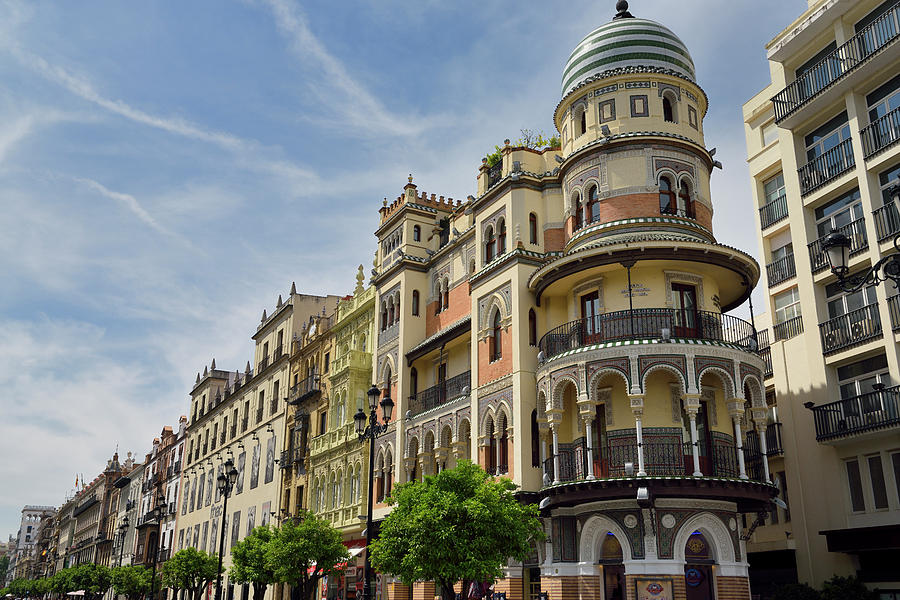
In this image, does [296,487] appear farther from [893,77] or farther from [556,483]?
[893,77]

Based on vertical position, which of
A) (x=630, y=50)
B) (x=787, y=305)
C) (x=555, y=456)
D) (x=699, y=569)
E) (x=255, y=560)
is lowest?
(x=699, y=569)

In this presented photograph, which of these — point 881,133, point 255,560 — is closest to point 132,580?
point 255,560

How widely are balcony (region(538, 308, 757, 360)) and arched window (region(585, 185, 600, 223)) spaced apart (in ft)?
12.3

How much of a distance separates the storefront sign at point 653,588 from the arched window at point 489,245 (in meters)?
12.9

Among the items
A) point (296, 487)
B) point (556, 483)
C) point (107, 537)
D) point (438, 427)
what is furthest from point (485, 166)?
point (107, 537)

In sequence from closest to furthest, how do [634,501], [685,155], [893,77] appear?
[634,501]
[893,77]
[685,155]

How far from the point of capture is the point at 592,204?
27438 mm

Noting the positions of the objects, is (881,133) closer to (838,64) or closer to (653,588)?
(838,64)

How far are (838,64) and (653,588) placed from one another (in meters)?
17.3

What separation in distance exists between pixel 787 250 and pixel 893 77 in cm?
778

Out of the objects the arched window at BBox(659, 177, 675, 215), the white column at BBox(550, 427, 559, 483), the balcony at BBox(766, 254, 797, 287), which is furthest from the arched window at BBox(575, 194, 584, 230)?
the balcony at BBox(766, 254, 797, 287)

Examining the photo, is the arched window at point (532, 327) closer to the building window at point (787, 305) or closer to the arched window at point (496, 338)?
the arched window at point (496, 338)

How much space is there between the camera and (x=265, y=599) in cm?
4731

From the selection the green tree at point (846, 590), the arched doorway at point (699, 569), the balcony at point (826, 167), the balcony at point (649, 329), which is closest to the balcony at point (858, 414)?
the balcony at point (649, 329)
